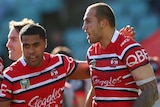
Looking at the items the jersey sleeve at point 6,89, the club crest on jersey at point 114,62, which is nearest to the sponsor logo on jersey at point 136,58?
the club crest on jersey at point 114,62

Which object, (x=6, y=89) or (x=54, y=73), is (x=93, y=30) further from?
(x=6, y=89)

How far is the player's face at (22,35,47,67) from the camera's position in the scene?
17.2 feet

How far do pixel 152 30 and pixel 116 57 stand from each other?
10575mm

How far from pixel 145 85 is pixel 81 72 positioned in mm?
782

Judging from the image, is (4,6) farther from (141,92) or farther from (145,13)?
(141,92)

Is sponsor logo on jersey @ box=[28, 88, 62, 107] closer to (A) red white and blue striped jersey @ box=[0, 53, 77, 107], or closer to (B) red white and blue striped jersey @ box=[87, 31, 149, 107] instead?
(A) red white and blue striped jersey @ box=[0, 53, 77, 107]

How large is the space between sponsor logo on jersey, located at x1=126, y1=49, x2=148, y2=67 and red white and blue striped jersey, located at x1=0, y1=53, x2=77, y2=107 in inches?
24.7

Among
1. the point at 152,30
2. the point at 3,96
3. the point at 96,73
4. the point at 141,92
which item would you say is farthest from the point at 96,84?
the point at 152,30

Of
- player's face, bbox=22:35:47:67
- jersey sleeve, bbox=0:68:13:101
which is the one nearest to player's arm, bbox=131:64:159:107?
player's face, bbox=22:35:47:67

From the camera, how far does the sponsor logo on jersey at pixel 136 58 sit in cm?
520

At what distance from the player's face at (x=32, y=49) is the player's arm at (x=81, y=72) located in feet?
1.74

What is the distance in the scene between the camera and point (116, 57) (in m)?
5.35

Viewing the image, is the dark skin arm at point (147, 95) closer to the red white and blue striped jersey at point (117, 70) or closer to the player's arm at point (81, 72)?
the red white and blue striped jersey at point (117, 70)

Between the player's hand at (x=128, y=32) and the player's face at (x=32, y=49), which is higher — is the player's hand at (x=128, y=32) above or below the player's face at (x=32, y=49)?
above
